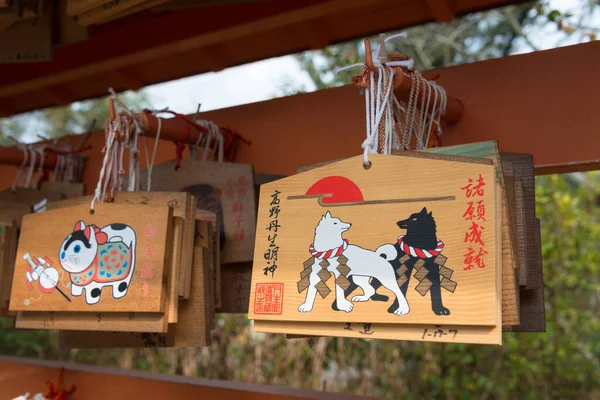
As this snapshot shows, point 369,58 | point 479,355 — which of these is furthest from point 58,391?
point 479,355

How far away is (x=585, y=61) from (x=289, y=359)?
263 cm

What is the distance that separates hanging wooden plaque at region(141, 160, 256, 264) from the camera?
112 cm

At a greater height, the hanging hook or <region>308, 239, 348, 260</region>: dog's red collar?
the hanging hook

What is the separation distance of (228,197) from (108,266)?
29 centimetres

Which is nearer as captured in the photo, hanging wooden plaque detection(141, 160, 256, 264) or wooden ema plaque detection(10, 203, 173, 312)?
wooden ema plaque detection(10, 203, 173, 312)

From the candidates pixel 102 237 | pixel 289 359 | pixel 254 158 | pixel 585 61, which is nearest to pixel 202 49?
pixel 254 158

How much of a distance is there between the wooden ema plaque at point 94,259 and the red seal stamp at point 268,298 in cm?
21

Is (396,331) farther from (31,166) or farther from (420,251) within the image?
(31,166)

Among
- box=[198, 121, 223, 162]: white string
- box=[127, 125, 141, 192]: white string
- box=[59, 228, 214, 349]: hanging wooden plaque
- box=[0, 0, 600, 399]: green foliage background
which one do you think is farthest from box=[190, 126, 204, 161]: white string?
box=[0, 0, 600, 399]: green foliage background

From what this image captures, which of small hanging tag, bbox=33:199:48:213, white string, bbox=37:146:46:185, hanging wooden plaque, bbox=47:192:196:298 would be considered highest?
white string, bbox=37:146:46:185

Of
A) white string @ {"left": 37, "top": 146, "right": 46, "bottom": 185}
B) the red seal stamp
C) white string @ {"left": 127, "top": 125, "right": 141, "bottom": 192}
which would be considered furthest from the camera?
white string @ {"left": 37, "top": 146, "right": 46, "bottom": 185}

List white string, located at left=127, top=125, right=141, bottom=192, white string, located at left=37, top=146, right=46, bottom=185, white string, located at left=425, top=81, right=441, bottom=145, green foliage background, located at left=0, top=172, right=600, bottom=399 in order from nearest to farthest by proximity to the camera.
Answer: white string, located at left=425, top=81, right=441, bottom=145 < white string, located at left=127, top=125, right=141, bottom=192 < white string, located at left=37, top=146, right=46, bottom=185 < green foliage background, located at left=0, top=172, right=600, bottom=399

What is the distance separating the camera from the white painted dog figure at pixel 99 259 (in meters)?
0.91

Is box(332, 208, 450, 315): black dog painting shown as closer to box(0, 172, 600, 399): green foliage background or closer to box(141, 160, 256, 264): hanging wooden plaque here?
box(141, 160, 256, 264): hanging wooden plaque
